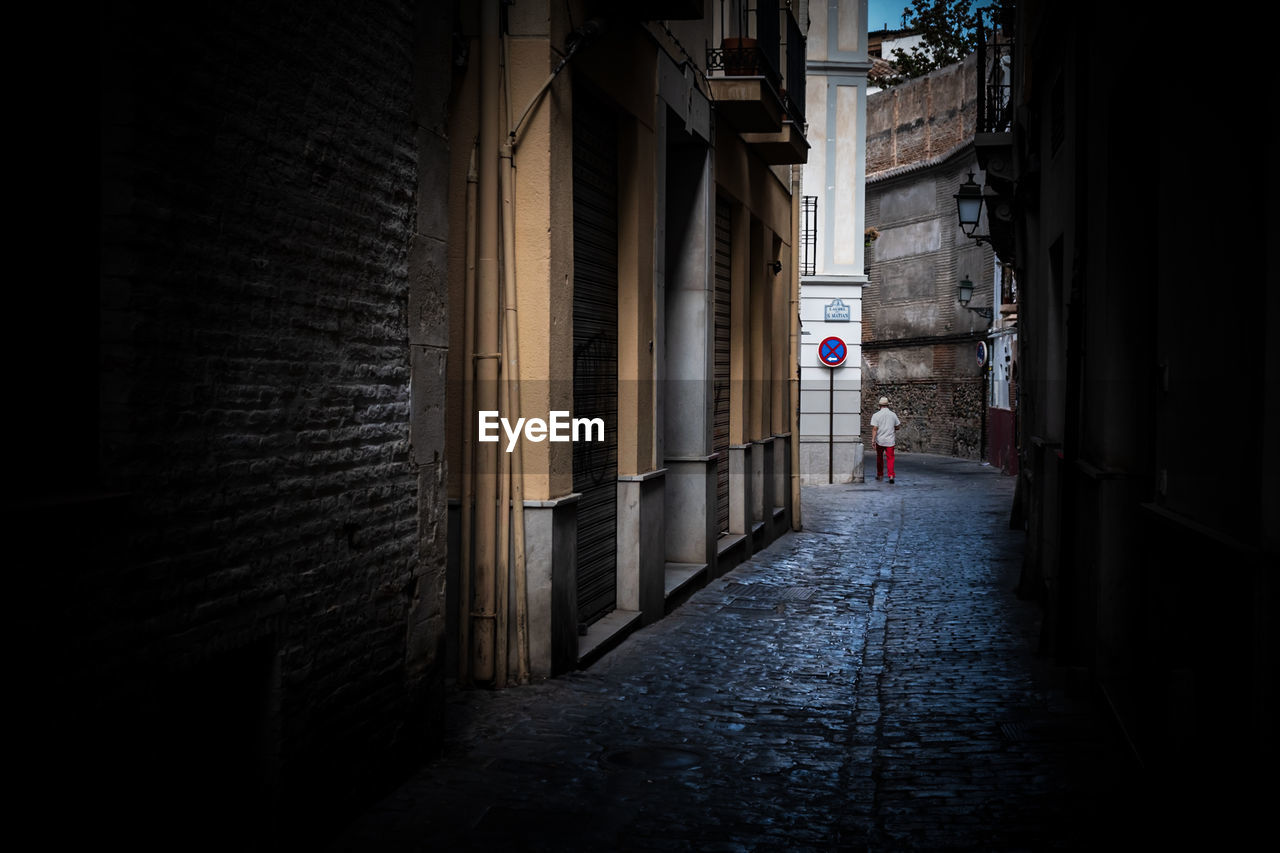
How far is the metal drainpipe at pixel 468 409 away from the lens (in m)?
7.66

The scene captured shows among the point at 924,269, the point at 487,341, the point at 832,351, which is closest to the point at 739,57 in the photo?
the point at 487,341

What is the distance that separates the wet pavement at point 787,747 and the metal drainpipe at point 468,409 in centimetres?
61

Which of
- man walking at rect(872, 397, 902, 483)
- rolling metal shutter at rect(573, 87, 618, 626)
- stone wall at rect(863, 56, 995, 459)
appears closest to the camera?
rolling metal shutter at rect(573, 87, 618, 626)

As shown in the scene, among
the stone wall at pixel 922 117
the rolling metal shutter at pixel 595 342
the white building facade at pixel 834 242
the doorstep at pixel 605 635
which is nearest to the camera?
the doorstep at pixel 605 635

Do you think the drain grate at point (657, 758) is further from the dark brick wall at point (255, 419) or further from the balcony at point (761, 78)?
the balcony at point (761, 78)

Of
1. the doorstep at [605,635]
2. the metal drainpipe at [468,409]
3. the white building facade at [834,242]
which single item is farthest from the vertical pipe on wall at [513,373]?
the white building facade at [834,242]

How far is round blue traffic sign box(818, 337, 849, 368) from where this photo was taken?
25578 millimetres

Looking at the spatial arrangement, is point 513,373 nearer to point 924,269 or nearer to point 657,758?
point 657,758

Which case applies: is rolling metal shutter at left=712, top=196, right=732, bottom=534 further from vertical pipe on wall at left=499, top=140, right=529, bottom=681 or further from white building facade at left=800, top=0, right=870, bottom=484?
white building facade at left=800, top=0, right=870, bottom=484

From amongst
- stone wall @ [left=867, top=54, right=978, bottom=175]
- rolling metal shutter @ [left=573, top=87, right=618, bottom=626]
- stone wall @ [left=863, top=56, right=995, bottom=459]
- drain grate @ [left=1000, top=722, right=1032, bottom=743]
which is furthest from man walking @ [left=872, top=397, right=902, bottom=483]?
drain grate @ [left=1000, top=722, right=1032, bottom=743]

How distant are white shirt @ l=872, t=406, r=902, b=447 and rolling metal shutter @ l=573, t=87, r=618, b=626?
18.5m

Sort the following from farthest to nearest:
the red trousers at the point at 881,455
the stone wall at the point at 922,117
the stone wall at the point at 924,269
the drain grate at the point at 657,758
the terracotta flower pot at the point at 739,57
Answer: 1. the stone wall at the point at 922,117
2. the stone wall at the point at 924,269
3. the red trousers at the point at 881,455
4. the terracotta flower pot at the point at 739,57
5. the drain grate at the point at 657,758

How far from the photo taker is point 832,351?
25.7m

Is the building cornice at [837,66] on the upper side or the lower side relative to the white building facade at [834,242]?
upper
